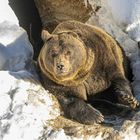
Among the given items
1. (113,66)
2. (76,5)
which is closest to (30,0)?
(76,5)

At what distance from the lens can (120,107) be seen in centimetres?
704

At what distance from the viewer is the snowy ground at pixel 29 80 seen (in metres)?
6.13

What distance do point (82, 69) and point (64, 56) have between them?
1.07 ft

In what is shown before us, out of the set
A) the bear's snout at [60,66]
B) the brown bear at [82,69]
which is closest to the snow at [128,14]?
the brown bear at [82,69]

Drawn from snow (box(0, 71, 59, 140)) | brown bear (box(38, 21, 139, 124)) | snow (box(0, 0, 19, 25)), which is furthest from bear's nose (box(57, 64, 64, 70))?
snow (box(0, 0, 19, 25))

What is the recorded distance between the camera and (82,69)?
725 cm

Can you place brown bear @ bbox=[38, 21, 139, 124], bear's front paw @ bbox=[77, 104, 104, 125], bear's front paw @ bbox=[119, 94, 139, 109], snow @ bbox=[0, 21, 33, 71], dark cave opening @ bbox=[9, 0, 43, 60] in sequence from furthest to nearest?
dark cave opening @ bbox=[9, 0, 43, 60] < snow @ bbox=[0, 21, 33, 71] < brown bear @ bbox=[38, 21, 139, 124] < bear's front paw @ bbox=[119, 94, 139, 109] < bear's front paw @ bbox=[77, 104, 104, 125]

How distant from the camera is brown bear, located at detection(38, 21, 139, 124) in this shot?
698 centimetres

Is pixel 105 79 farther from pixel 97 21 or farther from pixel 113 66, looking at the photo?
pixel 97 21

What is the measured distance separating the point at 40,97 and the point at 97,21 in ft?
8.52

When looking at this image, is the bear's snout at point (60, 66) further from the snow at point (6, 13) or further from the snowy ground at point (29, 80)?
the snow at point (6, 13)

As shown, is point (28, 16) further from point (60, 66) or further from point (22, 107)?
point (22, 107)

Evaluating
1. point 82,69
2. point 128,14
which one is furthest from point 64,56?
point 128,14

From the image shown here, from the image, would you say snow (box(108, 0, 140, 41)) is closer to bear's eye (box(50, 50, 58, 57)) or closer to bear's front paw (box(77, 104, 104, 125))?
bear's eye (box(50, 50, 58, 57))
